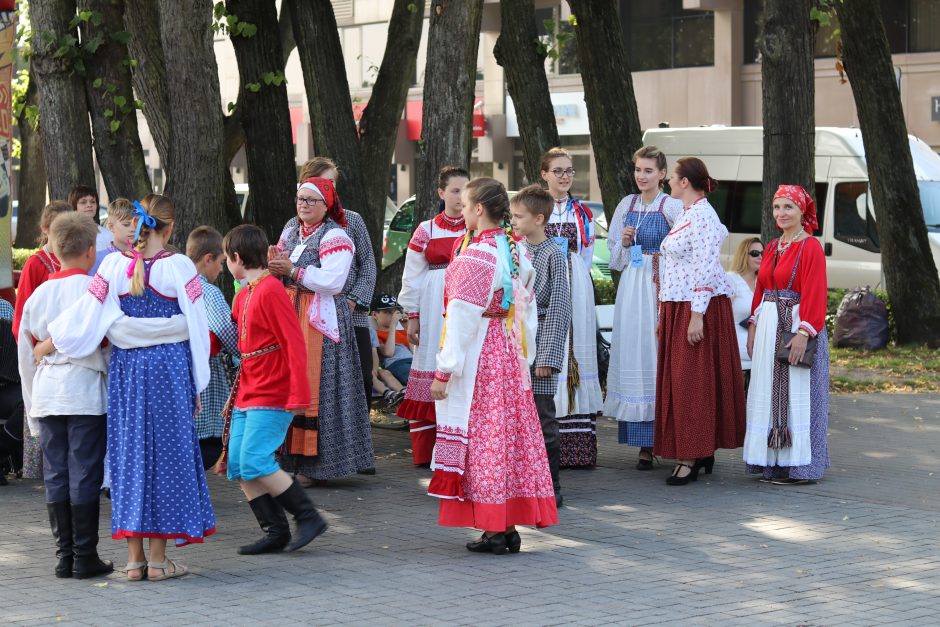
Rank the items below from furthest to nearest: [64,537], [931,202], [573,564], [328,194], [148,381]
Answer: [931,202]
[328,194]
[573,564]
[64,537]
[148,381]

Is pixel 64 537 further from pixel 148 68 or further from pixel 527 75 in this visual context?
pixel 527 75

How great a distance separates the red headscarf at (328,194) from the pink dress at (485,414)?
175cm

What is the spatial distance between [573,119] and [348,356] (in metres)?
27.6

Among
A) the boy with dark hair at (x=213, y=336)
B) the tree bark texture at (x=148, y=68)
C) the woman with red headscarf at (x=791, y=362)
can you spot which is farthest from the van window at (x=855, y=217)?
the boy with dark hair at (x=213, y=336)

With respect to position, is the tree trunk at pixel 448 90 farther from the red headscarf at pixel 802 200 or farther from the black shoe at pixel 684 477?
the black shoe at pixel 684 477

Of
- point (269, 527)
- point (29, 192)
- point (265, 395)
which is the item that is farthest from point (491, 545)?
point (29, 192)

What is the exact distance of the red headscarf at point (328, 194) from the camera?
8.36 metres

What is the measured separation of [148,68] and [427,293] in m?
4.64

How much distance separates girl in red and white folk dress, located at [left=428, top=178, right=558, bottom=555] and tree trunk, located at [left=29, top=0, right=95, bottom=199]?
211 inches

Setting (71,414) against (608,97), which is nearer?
(71,414)

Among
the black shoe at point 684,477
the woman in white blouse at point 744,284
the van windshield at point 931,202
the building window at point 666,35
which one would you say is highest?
the building window at point 666,35

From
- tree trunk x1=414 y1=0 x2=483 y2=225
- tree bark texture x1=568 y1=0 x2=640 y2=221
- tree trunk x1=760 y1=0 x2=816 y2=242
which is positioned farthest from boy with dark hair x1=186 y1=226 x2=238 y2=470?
tree bark texture x1=568 y1=0 x2=640 y2=221

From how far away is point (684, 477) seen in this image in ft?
28.9

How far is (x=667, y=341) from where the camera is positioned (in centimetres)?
891
